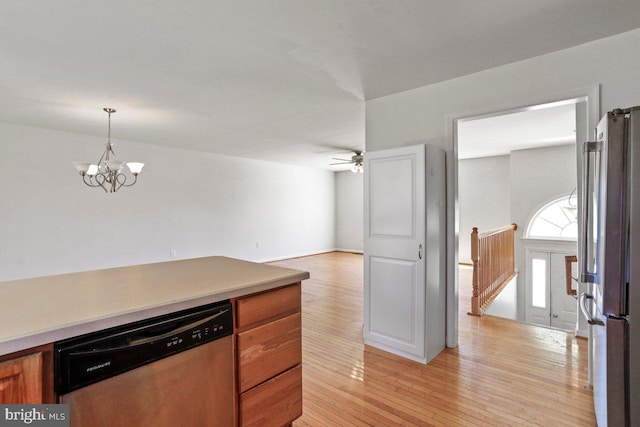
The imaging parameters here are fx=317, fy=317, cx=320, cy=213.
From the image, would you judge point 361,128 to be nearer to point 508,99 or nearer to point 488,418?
point 508,99

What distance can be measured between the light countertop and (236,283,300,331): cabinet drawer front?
5 cm

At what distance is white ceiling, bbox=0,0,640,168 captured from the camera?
182 cm

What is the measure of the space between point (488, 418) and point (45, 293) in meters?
2.43

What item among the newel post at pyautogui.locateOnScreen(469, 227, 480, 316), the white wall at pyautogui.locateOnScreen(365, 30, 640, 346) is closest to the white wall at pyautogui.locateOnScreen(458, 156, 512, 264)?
the newel post at pyautogui.locateOnScreen(469, 227, 480, 316)

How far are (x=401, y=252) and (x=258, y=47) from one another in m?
1.93

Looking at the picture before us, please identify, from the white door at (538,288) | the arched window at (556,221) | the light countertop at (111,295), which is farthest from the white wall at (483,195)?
the light countertop at (111,295)

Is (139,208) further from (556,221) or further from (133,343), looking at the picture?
(556,221)

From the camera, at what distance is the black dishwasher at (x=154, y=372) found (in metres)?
1.04

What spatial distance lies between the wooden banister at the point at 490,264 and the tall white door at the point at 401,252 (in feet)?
4.16

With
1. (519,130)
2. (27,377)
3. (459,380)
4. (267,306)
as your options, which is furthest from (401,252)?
(519,130)

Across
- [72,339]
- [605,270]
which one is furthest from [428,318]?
[72,339]

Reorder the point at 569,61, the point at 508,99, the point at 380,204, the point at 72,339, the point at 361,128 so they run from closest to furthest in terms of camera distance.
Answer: the point at 72,339, the point at 569,61, the point at 508,99, the point at 380,204, the point at 361,128

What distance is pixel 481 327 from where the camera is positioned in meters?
3.37

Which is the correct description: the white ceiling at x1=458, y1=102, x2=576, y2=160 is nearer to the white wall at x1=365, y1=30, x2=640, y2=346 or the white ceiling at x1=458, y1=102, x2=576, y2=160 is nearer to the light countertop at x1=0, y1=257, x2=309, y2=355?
the white wall at x1=365, y1=30, x2=640, y2=346
